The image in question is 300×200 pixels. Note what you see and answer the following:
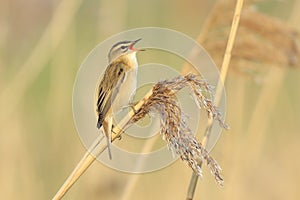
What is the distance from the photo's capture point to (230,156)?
82.3 inches

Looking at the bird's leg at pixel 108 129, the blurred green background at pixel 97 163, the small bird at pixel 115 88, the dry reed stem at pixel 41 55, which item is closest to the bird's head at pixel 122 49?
the small bird at pixel 115 88

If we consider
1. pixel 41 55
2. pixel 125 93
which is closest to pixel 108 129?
pixel 125 93

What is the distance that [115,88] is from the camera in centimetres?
111

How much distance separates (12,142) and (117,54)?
118cm

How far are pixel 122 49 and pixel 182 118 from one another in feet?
0.70

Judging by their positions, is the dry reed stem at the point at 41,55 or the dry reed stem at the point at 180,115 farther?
the dry reed stem at the point at 41,55

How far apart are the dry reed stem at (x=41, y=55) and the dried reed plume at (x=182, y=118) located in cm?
117

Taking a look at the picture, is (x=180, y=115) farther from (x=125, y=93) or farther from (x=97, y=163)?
(x=97, y=163)

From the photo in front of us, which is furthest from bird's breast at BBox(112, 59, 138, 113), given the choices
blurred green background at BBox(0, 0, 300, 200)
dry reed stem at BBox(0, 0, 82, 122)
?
dry reed stem at BBox(0, 0, 82, 122)

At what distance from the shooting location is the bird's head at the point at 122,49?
1.17 meters

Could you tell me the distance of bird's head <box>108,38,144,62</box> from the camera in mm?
1169

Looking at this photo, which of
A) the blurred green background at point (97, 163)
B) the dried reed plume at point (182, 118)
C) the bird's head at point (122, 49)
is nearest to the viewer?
the dried reed plume at point (182, 118)

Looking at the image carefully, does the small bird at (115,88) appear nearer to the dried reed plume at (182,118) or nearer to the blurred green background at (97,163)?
the dried reed plume at (182,118)

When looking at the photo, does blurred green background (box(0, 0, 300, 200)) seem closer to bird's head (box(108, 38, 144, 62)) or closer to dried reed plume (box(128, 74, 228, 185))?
bird's head (box(108, 38, 144, 62))
